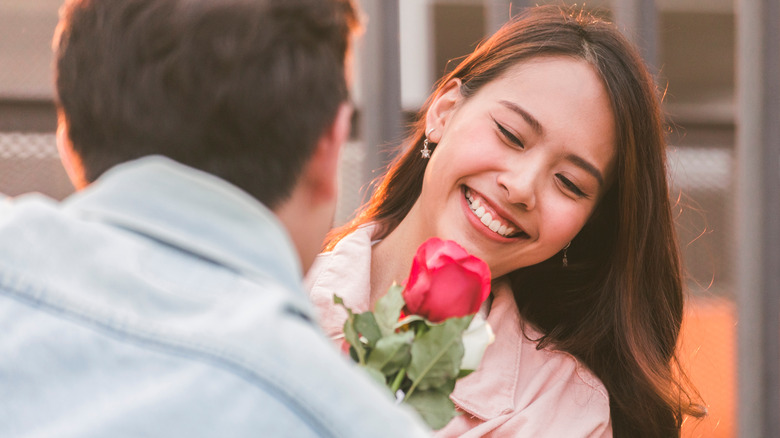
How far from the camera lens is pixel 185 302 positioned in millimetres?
548

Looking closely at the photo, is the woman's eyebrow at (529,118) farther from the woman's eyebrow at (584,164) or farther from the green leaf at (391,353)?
the green leaf at (391,353)

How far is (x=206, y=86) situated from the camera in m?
0.63

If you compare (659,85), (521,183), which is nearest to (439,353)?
(521,183)

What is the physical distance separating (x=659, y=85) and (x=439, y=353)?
5.94 ft

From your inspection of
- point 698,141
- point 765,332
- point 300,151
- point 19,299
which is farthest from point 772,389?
point 19,299

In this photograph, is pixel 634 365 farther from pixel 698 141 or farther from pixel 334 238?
pixel 698 141

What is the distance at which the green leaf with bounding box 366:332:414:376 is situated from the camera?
2.59 ft

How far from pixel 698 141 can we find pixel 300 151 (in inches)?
84.0

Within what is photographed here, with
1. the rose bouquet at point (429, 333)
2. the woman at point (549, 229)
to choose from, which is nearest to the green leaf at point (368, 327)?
the rose bouquet at point (429, 333)

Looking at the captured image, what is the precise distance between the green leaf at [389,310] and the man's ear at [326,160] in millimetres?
148

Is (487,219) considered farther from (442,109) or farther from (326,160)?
(326,160)

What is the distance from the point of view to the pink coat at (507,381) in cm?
145

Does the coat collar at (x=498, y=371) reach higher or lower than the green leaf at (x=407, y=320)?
lower

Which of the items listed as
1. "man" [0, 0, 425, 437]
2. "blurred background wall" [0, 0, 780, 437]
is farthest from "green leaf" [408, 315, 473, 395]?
"blurred background wall" [0, 0, 780, 437]
